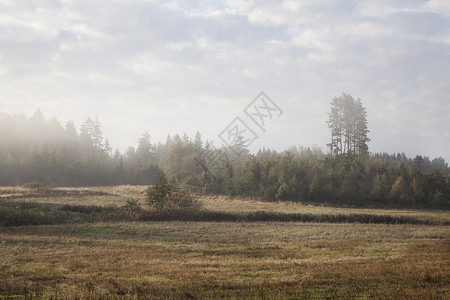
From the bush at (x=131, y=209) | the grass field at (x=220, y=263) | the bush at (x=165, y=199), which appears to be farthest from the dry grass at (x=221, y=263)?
the bush at (x=165, y=199)

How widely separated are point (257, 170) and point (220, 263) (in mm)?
54549

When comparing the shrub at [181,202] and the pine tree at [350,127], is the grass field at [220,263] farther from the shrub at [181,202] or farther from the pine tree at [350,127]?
the pine tree at [350,127]

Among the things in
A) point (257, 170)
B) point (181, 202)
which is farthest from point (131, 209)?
point (257, 170)

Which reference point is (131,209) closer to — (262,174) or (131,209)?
(131,209)

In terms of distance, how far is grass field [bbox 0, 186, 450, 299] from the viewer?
10.1 metres

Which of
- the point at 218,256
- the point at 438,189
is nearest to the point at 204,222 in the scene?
the point at 218,256

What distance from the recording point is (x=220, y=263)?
48.1ft

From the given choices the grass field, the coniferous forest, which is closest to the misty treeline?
the coniferous forest

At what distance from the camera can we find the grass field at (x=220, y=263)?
10.1m

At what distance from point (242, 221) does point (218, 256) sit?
52.3 feet

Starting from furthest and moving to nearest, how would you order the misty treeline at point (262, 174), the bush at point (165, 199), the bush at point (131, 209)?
the misty treeline at point (262, 174)
the bush at point (165, 199)
the bush at point (131, 209)

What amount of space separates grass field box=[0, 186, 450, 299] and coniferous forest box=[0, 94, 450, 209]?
3502 centimetres

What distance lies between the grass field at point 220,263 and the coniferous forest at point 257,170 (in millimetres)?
35023

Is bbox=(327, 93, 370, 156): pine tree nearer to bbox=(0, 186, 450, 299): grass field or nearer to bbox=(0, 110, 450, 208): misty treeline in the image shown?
bbox=(0, 110, 450, 208): misty treeline
